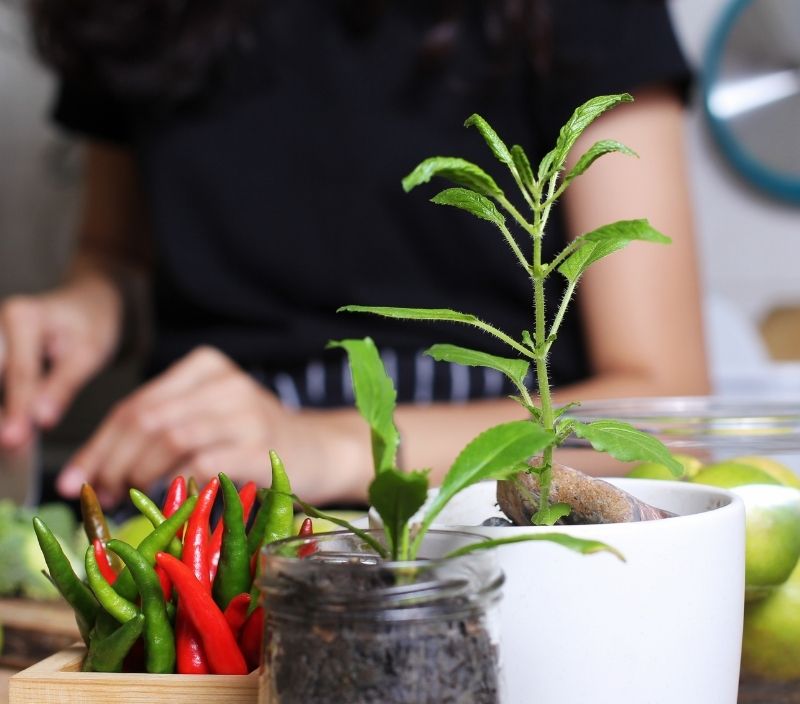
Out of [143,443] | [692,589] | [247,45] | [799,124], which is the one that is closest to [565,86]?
[247,45]

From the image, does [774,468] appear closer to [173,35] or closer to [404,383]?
[404,383]

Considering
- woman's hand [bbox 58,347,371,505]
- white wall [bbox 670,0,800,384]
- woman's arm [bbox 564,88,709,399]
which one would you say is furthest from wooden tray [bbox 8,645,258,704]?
white wall [bbox 670,0,800,384]

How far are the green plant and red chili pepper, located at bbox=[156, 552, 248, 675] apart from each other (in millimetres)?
88

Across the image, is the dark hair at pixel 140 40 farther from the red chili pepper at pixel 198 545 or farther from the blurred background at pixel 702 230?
the red chili pepper at pixel 198 545

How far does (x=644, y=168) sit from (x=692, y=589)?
879 mm

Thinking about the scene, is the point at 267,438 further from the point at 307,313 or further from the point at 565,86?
the point at 565,86

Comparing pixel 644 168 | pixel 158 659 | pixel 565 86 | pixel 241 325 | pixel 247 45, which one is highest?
pixel 247 45

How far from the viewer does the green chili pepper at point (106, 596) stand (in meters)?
0.30

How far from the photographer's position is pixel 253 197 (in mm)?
1255

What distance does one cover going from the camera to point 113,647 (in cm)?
31

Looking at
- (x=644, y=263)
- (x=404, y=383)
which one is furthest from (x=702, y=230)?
(x=404, y=383)

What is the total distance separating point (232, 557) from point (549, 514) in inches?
4.2

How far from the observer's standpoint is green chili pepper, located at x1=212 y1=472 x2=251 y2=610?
318 millimetres

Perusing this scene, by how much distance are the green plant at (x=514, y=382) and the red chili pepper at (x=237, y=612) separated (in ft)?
0.29
